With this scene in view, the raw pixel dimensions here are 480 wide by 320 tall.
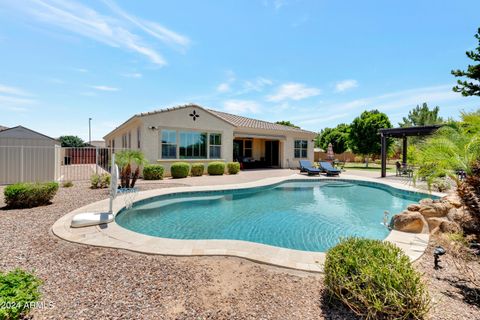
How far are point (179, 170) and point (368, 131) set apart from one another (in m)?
26.7

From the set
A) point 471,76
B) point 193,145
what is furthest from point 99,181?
point 471,76

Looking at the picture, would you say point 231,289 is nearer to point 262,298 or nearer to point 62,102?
point 262,298

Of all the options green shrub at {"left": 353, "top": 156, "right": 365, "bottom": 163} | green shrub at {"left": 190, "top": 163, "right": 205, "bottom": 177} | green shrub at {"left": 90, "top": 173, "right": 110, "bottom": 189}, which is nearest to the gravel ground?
green shrub at {"left": 90, "top": 173, "right": 110, "bottom": 189}

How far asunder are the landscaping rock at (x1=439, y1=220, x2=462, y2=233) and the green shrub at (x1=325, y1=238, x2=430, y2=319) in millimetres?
3928

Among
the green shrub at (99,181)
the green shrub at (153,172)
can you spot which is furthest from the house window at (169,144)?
the green shrub at (99,181)

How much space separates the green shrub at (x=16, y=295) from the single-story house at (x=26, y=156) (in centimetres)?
1293

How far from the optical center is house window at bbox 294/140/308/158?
24.0 metres

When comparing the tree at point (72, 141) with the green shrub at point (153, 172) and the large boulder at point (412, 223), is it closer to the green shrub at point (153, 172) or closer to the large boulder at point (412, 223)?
the green shrub at point (153, 172)

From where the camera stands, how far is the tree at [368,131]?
2944 cm

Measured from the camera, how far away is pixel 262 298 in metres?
2.85

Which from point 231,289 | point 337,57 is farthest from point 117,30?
point 337,57

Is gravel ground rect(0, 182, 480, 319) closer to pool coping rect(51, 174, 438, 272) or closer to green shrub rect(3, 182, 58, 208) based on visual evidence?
pool coping rect(51, 174, 438, 272)

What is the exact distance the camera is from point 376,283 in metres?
2.37

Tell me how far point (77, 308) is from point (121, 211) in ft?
17.9
